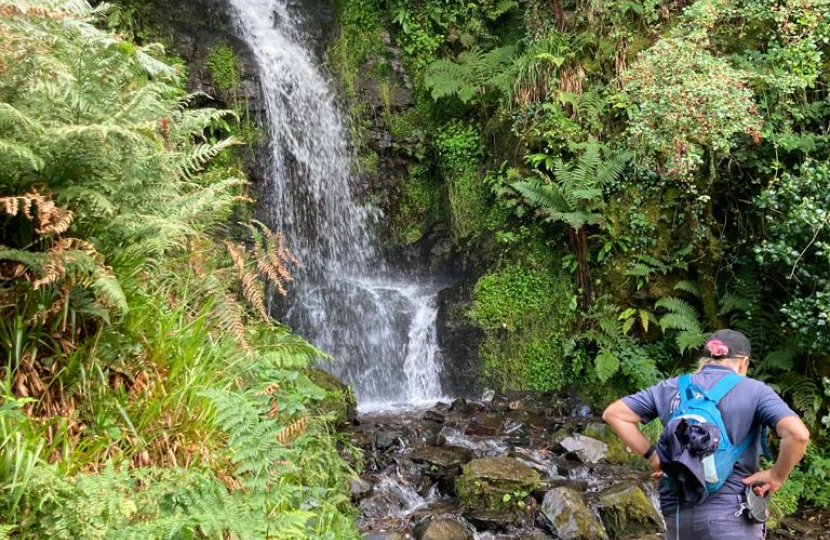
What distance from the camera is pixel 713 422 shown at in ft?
9.66

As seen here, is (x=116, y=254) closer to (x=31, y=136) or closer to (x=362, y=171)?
(x=31, y=136)

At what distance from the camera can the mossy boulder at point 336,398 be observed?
289 inches

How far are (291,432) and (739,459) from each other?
2.41 meters

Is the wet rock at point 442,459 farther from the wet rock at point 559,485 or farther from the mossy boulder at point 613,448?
the mossy boulder at point 613,448

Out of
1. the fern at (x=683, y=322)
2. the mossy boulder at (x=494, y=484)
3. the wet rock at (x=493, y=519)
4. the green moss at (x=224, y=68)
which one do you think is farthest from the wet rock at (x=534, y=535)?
the green moss at (x=224, y=68)

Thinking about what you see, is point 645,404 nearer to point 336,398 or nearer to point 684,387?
point 684,387

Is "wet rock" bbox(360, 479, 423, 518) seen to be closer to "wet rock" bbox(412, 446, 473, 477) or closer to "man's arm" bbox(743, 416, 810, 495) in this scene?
"wet rock" bbox(412, 446, 473, 477)

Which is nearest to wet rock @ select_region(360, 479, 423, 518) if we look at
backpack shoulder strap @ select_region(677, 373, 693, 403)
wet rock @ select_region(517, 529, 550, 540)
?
wet rock @ select_region(517, 529, 550, 540)

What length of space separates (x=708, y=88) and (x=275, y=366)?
17.4ft

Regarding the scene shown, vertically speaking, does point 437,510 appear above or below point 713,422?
below

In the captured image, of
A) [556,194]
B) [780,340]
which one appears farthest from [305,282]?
[780,340]

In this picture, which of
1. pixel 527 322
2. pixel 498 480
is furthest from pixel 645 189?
pixel 498 480

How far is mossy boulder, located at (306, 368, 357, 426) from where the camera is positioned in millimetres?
7336

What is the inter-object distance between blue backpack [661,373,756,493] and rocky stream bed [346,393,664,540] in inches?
113
